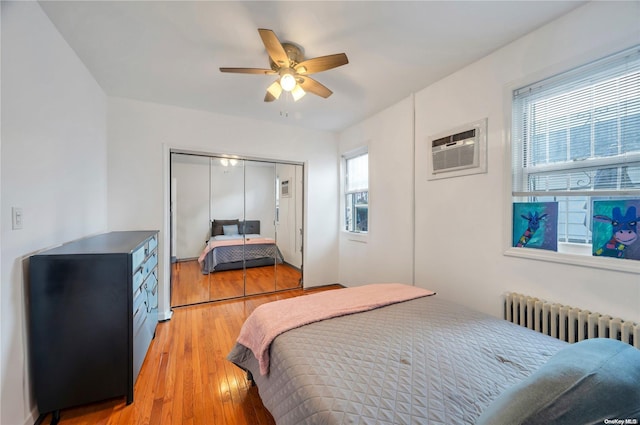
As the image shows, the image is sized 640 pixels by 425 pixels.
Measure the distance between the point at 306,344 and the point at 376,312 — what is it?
649mm

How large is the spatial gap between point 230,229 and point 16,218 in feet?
7.59

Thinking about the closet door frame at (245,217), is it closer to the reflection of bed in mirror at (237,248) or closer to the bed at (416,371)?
the reflection of bed in mirror at (237,248)

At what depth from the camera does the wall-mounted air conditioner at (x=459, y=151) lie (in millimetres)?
2191

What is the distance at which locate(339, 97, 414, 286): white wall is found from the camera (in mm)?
2965

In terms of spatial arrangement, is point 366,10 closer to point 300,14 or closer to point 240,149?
point 300,14

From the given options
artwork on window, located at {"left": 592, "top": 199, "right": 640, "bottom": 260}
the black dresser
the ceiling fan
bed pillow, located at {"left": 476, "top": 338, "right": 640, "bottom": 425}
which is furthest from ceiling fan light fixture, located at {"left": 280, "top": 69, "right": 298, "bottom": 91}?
artwork on window, located at {"left": 592, "top": 199, "right": 640, "bottom": 260}

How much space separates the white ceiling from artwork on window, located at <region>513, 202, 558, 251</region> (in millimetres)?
1327

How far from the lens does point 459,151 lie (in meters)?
2.36

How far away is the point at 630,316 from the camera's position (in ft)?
4.77

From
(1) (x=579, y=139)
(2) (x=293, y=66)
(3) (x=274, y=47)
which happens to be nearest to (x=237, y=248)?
(2) (x=293, y=66)

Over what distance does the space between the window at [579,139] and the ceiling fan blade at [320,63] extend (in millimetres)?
1441

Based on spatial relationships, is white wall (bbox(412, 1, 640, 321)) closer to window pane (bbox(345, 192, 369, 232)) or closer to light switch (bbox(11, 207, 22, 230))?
window pane (bbox(345, 192, 369, 232))

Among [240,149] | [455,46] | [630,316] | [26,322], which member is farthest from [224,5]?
[630,316]

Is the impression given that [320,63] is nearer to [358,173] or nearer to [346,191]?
[358,173]
